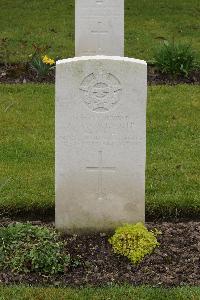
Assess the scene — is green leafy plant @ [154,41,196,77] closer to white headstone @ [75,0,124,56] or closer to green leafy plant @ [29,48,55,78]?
white headstone @ [75,0,124,56]

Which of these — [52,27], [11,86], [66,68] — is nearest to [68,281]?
[66,68]

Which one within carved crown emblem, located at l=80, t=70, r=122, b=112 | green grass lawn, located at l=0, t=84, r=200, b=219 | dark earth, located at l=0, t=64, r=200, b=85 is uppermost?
dark earth, located at l=0, t=64, r=200, b=85

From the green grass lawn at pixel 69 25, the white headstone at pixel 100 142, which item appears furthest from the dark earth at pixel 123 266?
the green grass lawn at pixel 69 25

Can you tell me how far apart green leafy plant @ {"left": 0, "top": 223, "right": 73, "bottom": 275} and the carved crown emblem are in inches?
40.2

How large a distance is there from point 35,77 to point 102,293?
633 centimetres

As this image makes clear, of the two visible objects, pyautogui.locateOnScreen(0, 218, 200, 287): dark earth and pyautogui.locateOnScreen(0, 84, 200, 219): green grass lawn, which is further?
pyautogui.locateOnScreen(0, 84, 200, 219): green grass lawn

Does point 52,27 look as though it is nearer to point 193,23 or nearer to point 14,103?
point 193,23

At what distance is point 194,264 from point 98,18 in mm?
6492

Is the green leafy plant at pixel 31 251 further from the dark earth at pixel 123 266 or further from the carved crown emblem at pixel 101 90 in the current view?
the carved crown emblem at pixel 101 90

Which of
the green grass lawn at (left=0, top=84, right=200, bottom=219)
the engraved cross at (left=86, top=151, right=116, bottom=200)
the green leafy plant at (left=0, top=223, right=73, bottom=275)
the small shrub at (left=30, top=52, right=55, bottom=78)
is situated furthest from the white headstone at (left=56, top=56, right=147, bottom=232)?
the small shrub at (left=30, top=52, right=55, bottom=78)

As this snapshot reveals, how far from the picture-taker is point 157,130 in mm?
8688

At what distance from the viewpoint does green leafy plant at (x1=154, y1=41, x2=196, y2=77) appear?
1102 centimetres

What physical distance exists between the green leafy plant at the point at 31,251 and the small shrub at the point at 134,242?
0.38m

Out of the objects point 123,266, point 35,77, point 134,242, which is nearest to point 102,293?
point 123,266
